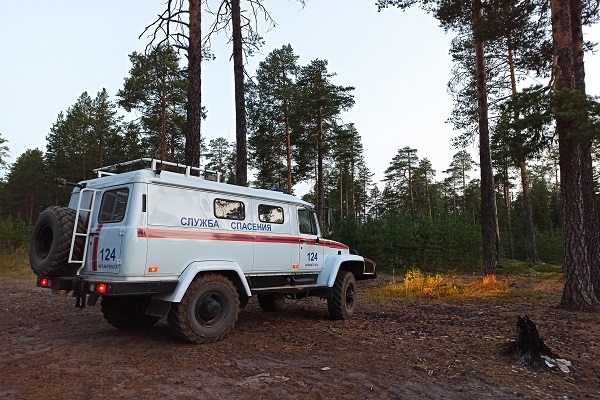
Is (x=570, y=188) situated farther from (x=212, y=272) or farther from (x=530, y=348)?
(x=212, y=272)

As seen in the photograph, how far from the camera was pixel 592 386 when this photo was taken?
4.34 metres

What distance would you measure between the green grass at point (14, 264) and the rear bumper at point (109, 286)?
589 inches

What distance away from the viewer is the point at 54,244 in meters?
5.61

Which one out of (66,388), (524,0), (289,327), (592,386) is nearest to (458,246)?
(524,0)

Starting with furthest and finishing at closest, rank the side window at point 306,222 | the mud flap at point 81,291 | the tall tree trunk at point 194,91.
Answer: the tall tree trunk at point 194,91 < the side window at point 306,222 < the mud flap at point 81,291

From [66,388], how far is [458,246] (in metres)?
23.6

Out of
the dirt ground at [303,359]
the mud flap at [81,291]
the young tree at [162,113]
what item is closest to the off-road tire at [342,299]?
the dirt ground at [303,359]

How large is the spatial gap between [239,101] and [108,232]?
25.7 ft

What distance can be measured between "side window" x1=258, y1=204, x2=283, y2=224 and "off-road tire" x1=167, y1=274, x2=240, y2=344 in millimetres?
1414

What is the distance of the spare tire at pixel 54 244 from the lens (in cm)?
561

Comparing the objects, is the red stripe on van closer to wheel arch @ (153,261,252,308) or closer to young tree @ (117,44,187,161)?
wheel arch @ (153,261,252,308)

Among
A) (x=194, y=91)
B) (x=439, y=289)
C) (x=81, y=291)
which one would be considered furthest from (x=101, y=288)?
(x=439, y=289)

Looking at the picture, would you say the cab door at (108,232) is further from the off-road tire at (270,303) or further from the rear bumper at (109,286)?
the off-road tire at (270,303)

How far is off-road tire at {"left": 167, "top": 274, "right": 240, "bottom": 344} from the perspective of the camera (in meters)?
5.81
